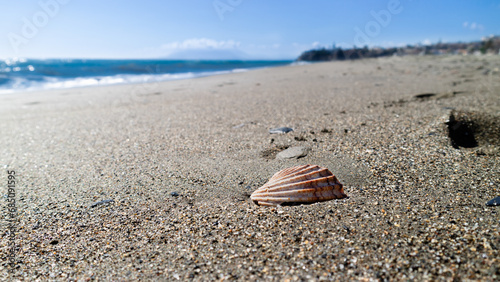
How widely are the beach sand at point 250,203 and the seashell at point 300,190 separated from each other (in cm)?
10

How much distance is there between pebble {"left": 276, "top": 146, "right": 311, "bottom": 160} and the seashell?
81 centimetres

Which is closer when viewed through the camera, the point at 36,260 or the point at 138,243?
the point at 36,260

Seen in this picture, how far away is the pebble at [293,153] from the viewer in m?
3.40

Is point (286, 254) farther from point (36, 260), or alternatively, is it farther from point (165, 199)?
point (36, 260)

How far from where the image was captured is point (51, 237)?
2.15 meters

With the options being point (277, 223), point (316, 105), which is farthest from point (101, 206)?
point (316, 105)

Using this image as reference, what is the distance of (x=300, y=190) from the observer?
242 cm

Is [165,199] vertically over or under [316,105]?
under

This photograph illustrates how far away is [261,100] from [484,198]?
17.8 ft

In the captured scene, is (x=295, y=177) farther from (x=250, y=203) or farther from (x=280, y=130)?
(x=280, y=130)

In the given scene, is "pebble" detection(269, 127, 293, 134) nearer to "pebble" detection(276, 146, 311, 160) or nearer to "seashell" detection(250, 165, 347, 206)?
"pebble" detection(276, 146, 311, 160)

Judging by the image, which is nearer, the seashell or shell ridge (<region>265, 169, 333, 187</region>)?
the seashell

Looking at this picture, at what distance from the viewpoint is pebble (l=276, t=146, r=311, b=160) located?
11.2 feet

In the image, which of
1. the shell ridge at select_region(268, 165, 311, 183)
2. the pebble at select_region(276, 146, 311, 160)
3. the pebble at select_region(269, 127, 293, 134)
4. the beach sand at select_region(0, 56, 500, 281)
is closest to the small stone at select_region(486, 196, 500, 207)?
the beach sand at select_region(0, 56, 500, 281)
